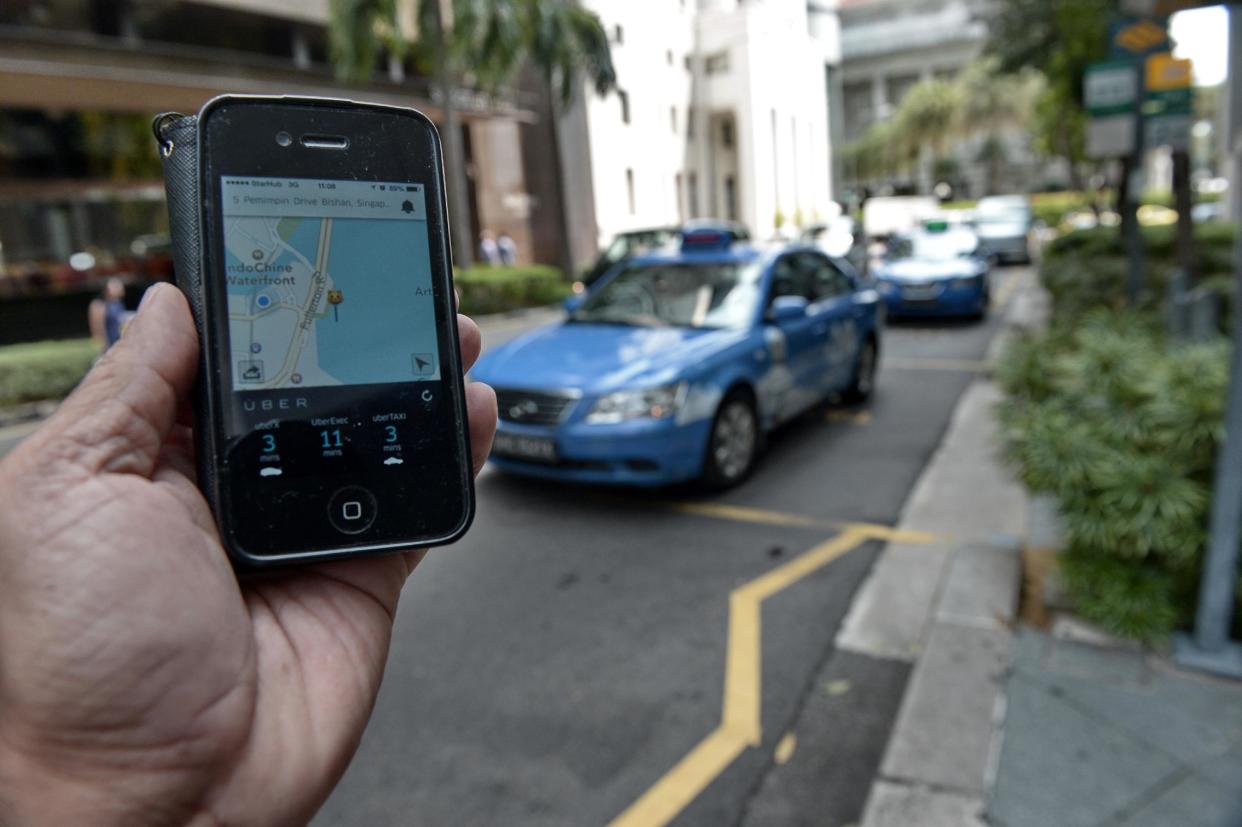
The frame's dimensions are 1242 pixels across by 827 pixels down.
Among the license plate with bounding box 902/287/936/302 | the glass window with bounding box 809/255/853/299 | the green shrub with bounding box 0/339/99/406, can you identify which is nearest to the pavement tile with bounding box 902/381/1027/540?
the glass window with bounding box 809/255/853/299

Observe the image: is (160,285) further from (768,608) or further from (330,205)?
(768,608)

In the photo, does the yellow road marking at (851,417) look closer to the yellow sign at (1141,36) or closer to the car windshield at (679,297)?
the car windshield at (679,297)

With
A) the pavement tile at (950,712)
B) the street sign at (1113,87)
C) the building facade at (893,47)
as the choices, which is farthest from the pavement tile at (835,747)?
the street sign at (1113,87)

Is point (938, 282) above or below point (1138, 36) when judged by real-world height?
below

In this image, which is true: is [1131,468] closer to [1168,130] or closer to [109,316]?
[1168,130]

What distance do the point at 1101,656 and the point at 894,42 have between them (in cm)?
1102

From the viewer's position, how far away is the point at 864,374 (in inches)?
343

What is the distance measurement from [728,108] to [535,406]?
2742mm

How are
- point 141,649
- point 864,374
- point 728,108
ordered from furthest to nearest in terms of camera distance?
1. point 864,374
2. point 728,108
3. point 141,649

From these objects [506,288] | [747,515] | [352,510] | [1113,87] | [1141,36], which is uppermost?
[1141,36]

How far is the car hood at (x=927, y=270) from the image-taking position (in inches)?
566

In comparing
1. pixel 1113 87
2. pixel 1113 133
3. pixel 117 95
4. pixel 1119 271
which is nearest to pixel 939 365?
pixel 1119 271

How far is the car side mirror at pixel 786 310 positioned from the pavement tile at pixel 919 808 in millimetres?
3984

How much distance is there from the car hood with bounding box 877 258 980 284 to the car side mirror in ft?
27.9
